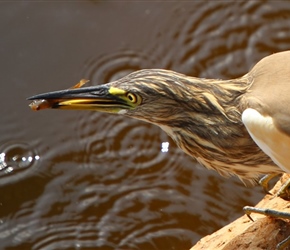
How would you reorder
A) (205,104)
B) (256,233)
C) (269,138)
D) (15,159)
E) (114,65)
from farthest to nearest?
1. (114,65)
2. (15,159)
3. (256,233)
4. (205,104)
5. (269,138)

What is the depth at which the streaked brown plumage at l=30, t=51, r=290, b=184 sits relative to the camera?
3678 millimetres

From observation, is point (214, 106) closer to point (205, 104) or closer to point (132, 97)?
point (205, 104)

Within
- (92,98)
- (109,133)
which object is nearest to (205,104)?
(92,98)

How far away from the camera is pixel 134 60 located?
5805 millimetres

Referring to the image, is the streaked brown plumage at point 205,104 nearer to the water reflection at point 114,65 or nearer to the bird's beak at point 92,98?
the bird's beak at point 92,98

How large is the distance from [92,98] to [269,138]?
922 mm

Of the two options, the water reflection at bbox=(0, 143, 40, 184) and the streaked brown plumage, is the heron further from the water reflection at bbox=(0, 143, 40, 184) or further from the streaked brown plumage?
the water reflection at bbox=(0, 143, 40, 184)

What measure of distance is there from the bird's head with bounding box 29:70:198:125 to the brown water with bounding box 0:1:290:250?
1607 mm

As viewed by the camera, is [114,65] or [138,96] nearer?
[138,96]

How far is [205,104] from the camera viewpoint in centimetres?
376

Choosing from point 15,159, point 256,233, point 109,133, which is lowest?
point 256,233

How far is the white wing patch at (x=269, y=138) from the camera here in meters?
3.59

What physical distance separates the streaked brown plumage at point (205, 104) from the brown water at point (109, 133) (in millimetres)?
1405

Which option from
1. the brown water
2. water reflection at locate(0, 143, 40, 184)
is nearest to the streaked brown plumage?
the brown water
